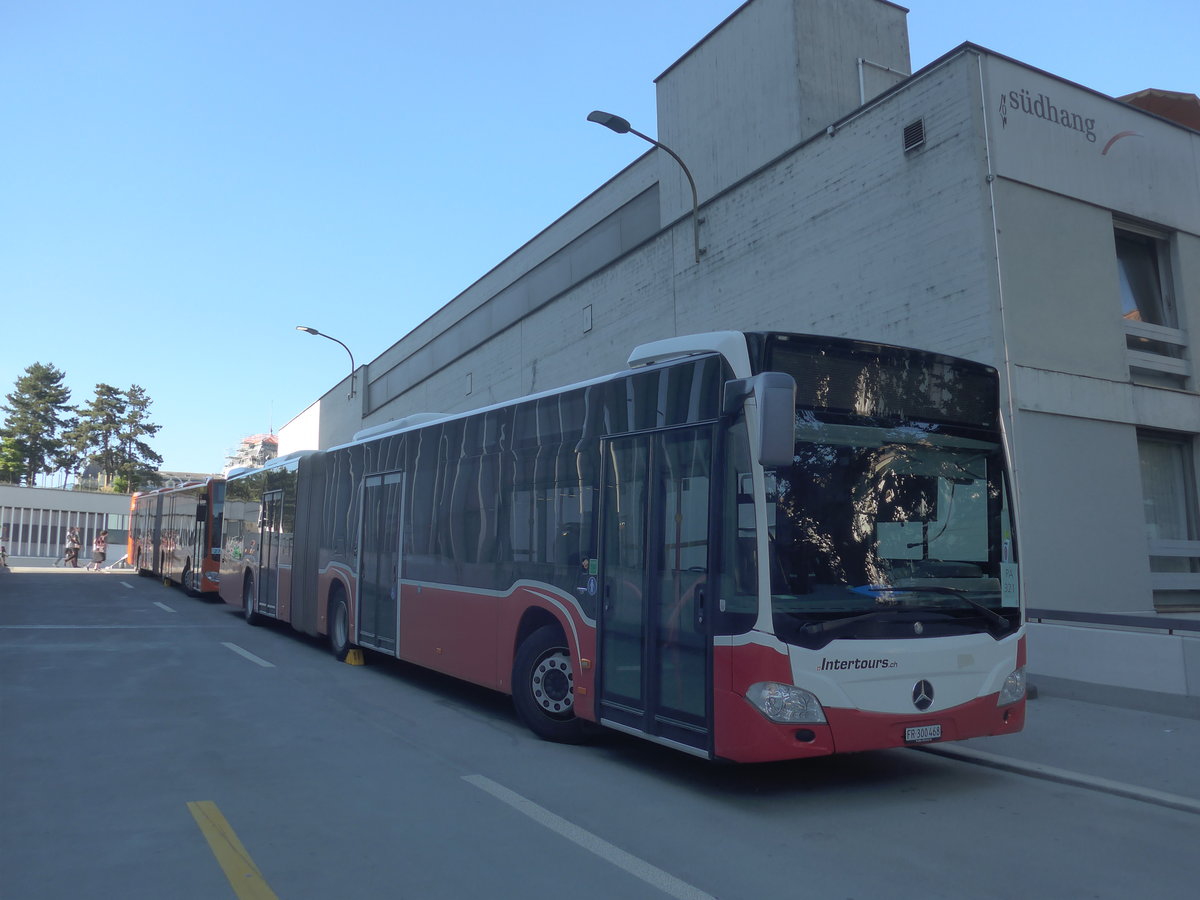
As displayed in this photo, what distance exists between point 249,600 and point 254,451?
114 meters

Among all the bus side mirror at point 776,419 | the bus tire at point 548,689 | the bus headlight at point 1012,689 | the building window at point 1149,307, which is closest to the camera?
the bus side mirror at point 776,419

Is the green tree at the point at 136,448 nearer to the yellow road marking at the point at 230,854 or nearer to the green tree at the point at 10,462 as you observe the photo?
the green tree at the point at 10,462

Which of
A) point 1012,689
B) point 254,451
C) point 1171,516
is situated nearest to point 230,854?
point 1012,689

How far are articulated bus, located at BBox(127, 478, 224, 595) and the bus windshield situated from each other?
2060cm

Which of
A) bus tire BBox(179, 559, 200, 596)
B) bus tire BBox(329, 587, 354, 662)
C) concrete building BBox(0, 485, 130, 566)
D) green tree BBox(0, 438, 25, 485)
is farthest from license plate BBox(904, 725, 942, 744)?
green tree BBox(0, 438, 25, 485)

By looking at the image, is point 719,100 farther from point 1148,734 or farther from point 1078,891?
Result: point 1078,891

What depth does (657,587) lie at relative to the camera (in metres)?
6.72

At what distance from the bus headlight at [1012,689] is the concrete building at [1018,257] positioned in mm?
3538

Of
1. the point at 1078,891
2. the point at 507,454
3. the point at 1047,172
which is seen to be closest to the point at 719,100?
the point at 1047,172

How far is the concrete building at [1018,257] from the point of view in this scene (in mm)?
12016

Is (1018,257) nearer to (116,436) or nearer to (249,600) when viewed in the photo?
(249,600)

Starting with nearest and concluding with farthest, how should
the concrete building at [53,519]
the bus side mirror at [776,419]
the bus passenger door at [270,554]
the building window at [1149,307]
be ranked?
the bus side mirror at [776,419], the building window at [1149,307], the bus passenger door at [270,554], the concrete building at [53,519]

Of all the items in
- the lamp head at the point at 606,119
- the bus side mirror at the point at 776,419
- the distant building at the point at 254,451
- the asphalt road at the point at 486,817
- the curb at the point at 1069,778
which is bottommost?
the curb at the point at 1069,778

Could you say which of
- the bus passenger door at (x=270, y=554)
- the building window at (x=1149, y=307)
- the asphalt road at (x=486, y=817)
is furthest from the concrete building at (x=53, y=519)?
the building window at (x=1149, y=307)
